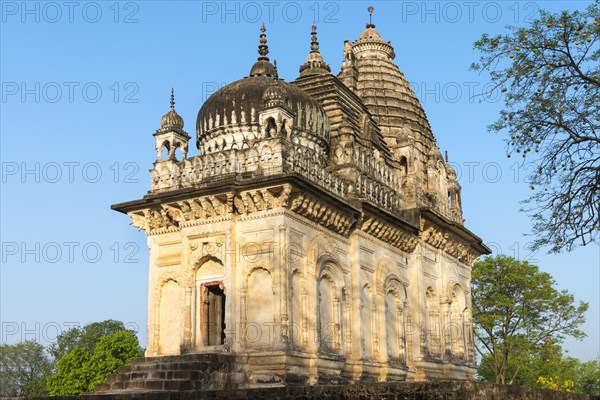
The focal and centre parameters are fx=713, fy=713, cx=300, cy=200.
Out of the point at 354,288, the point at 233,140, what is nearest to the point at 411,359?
the point at 354,288

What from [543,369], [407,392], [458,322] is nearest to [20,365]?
[543,369]

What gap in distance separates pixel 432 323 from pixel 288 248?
9909mm

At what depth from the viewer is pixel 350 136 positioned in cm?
2291

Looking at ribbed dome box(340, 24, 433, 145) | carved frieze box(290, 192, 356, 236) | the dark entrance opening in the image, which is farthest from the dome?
ribbed dome box(340, 24, 433, 145)

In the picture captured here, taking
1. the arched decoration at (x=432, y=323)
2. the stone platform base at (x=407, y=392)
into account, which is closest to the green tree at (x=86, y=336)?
the arched decoration at (x=432, y=323)

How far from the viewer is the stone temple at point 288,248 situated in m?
18.6

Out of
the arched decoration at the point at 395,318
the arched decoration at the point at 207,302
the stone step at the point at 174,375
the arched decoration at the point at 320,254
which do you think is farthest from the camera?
the arched decoration at the point at 395,318

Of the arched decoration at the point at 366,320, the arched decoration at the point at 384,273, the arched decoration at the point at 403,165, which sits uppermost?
the arched decoration at the point at 403,165

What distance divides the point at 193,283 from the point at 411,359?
886cm

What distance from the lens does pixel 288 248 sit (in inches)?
740

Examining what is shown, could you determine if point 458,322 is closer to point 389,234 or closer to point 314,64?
point 389,234

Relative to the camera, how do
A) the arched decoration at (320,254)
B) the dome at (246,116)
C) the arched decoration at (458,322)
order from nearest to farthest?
the arched decoration at (320,254)
the dome at (246,116)
the arched decoration at (458,322)

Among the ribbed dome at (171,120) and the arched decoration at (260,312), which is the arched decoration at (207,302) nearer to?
the arched decoration at (260,312)

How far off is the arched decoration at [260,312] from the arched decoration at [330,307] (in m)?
1.94
